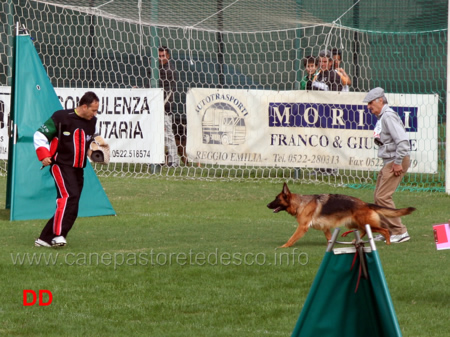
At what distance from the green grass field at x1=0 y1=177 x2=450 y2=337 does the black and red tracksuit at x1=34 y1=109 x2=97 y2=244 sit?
0.32 meters

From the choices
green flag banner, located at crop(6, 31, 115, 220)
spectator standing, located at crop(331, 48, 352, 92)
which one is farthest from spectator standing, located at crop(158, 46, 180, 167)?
green flag banner, located at crop(6, 31, 115, 220)

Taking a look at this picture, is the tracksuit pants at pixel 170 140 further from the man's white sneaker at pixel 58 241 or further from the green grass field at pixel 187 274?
the man's white sneaker at pixel 58 241

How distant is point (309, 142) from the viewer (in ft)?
53.2

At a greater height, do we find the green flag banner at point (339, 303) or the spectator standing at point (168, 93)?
the spectator standing at point (168, 93)

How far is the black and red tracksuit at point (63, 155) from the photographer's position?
9547 mm

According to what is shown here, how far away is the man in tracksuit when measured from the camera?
31.3 feet

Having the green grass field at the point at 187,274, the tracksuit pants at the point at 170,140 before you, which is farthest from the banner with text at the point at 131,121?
the green grass field at the point at 187,274

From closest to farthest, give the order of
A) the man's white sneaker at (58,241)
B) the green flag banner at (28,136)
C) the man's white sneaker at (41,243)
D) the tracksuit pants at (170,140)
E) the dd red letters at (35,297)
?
the dd red letters at (35,297)
the man's white sneaker at (58,241)
the man's white sneaker at (41,243)
the green flag banner at (28,136)
the tracksuit pants at (170,140)

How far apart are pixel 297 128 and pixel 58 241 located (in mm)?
7602

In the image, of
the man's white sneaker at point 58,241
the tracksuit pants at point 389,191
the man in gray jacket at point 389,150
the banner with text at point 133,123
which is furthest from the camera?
the banner with text at point 133,123

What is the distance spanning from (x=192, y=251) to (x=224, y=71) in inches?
357

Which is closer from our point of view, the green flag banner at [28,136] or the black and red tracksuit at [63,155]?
the black and red tracksuit at [63,155]

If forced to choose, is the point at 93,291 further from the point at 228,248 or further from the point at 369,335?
the point at 369,335

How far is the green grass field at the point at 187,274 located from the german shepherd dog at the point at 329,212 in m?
0.29
